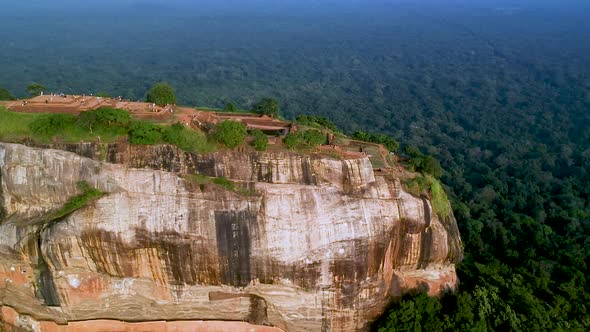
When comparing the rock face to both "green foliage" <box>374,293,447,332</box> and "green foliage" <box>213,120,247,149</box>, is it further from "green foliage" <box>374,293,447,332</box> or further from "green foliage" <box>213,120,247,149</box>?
"green foliage" <box>374,293,447,332</box>

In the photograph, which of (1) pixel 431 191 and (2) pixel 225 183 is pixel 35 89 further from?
(1) pixel 431 191

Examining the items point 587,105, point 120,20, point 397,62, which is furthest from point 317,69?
point 120,20

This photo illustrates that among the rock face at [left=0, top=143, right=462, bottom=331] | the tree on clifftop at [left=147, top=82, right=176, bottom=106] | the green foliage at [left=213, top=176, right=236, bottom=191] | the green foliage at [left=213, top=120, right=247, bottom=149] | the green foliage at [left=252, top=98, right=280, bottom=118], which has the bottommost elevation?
the rock face at [left=0, top=143, right=462, bottom=331]

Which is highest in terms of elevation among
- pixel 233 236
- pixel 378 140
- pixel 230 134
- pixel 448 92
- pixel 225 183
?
pixel 230 134

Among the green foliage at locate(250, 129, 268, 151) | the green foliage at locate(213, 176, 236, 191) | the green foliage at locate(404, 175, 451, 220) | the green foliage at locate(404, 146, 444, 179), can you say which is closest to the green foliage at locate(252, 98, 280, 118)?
the green foliage at locate(250, 129, 268, 151)

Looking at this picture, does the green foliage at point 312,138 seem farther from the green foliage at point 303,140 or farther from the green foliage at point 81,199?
the green foliage at point 81,199

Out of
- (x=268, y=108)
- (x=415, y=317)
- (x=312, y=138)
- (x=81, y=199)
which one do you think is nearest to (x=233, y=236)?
(x=312, y=138)
